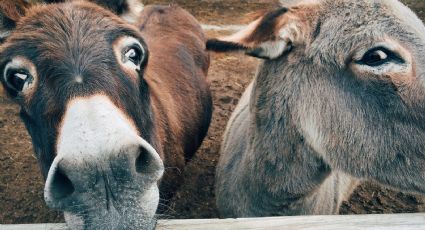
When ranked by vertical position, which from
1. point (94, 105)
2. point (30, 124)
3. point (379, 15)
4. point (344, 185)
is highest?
point (379, 15)

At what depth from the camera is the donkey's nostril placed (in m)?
1.49

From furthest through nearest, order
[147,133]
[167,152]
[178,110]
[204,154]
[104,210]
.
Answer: [204,154], [178,110], [167,152], [147,133], [104,210]

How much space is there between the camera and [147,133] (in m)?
2.27

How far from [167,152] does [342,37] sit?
152 cm

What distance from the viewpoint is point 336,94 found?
2.11 meters

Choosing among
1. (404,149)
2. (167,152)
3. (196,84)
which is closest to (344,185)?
(404,149)

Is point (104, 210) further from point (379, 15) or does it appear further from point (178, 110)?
point (178, 110)

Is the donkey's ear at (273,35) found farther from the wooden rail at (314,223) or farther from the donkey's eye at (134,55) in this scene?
the wooden rail at (314,223)

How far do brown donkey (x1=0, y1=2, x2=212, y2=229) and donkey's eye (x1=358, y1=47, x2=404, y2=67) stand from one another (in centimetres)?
118

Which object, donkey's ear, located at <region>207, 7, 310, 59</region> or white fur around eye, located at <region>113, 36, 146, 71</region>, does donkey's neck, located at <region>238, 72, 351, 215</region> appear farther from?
white fur around eye, located at <region>113, 36, 146, 71</region>

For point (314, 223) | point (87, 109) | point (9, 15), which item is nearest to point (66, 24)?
point (9, 15)

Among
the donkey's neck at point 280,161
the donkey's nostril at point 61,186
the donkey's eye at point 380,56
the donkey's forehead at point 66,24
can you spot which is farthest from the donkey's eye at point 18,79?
the donkey's eye at point 380,56

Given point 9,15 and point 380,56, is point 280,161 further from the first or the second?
point 9,15

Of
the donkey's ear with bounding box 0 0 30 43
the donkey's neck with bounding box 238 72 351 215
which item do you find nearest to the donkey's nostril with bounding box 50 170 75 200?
the donkey's ear with bounding box 0 0 30 43
